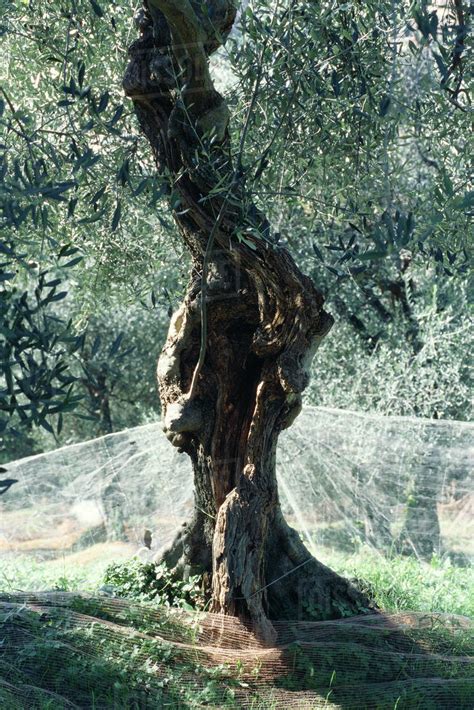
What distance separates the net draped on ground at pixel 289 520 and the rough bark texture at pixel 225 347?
40 cm

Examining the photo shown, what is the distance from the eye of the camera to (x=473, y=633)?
609 centimetres

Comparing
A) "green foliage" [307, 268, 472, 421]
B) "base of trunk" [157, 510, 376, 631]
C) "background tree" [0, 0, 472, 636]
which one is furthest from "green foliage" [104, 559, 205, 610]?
"green foliage" [307, 268, 472, 421]

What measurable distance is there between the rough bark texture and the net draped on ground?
0.40 m

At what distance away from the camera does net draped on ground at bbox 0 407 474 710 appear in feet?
17.0

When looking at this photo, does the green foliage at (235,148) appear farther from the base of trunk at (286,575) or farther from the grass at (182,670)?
the base of trunk at (286,575)

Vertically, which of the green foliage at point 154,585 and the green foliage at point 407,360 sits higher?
the green foliage at point 407,360

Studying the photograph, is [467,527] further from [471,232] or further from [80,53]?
[80,53]

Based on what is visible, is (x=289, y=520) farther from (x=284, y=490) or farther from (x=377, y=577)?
(x=377, y=577)

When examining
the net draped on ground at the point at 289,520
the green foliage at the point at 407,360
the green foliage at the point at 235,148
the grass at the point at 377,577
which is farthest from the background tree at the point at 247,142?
the green foliage at the point at 407,360

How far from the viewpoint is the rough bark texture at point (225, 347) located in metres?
5.16

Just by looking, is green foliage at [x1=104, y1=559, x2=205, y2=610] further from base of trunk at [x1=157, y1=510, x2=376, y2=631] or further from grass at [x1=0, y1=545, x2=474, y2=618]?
grass at [x1=0, y1=545, x2=474, y2=618]

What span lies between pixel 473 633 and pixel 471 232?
2.75 metres

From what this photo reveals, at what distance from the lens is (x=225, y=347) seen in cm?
597

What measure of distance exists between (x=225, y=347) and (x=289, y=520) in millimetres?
4639
